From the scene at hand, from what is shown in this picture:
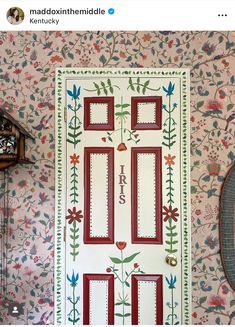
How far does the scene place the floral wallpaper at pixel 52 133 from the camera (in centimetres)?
221

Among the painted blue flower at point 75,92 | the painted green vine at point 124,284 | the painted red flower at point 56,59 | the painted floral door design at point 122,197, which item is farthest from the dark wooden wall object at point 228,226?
the painted red flower at point 56,59

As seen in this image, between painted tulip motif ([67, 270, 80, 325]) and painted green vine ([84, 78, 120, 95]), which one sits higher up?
painted green vine ([84, 78, 120, 95])

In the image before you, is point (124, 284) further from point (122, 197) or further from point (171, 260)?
point (122, 197)

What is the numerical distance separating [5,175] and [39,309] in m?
0.87

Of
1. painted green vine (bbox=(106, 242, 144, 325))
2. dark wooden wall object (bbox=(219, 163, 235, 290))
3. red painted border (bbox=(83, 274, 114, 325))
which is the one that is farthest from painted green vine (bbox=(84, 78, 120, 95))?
red painted border (bbox=(83, 274, 114, 325))

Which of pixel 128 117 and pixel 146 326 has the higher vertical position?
pixel 128 117

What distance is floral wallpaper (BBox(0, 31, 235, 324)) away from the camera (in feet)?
7.24

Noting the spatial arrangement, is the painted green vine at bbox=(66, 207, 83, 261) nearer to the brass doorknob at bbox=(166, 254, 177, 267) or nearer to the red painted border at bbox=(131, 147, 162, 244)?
the red painted border at bbox=(131, 147, 162, 244)

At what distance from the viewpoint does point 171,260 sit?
7.18 feet

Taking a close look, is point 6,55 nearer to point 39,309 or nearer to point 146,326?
point 39,309

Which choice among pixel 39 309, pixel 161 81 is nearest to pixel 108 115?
pixel 161 81

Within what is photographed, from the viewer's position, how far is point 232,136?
225 cm
